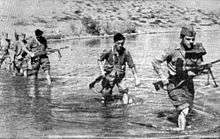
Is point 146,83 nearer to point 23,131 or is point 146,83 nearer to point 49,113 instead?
point 49,113

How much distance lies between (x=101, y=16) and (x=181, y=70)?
49.2 meters

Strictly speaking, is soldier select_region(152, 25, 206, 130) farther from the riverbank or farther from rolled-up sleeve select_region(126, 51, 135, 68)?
the riverbank

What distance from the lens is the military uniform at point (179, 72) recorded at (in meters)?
9.16

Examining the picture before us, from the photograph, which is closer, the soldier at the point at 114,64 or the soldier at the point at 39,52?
the soldier at the point at 114,64

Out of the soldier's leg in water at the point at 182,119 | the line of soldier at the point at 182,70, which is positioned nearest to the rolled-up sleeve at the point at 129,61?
the line of soldier at the point at 182,70

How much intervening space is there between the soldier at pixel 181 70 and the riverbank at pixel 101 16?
30918 mm

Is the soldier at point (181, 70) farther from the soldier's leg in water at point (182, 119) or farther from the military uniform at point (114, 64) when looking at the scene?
the military uniform at point (114, 64)

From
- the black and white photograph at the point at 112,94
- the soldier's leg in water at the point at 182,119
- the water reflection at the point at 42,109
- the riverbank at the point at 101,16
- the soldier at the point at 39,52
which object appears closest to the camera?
the soldier's leg in water at the point at 182,119

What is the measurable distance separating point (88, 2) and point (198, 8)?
18.3 meters

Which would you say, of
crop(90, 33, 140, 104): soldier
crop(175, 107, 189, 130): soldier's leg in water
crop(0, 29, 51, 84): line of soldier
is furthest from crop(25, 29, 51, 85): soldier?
crop(175, 107, 189, 130): soldier's leg in water

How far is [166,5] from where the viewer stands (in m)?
72.1

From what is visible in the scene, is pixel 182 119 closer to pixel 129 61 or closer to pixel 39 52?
pixel 129 61

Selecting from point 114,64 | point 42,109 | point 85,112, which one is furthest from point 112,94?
point 42,109

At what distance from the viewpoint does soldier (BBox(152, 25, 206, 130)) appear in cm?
914
